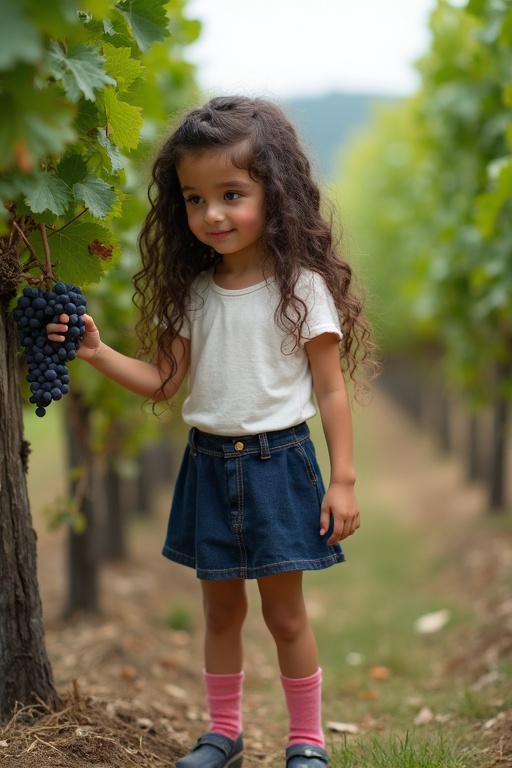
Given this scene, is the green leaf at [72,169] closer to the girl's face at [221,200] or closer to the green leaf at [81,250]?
the green leaf at [81,250]

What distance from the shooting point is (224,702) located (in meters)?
3.08

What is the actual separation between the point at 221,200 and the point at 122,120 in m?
0.41

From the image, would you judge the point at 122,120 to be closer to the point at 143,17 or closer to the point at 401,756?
the point at 143,17

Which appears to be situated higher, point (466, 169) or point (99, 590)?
point (466, 169)

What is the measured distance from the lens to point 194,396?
2.92 metres

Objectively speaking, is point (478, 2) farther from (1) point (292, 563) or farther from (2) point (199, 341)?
(1) point (292, 563)

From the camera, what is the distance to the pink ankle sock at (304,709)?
9.74 feet

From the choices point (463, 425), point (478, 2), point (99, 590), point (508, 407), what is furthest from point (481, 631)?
point (463, 425)

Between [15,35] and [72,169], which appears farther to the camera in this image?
[72,169]

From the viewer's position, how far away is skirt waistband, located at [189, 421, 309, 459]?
280cm

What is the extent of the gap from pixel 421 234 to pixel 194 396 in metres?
7.80

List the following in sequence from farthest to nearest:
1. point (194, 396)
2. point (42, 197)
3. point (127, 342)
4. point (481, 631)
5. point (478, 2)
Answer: point (481, 631) < point (127, 342) < point (478, 2) < point (194, 396) < point (42, 197)

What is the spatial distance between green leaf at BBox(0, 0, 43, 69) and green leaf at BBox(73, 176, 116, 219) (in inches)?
36.4

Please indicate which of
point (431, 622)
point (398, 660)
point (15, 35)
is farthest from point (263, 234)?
point (431, 622)
